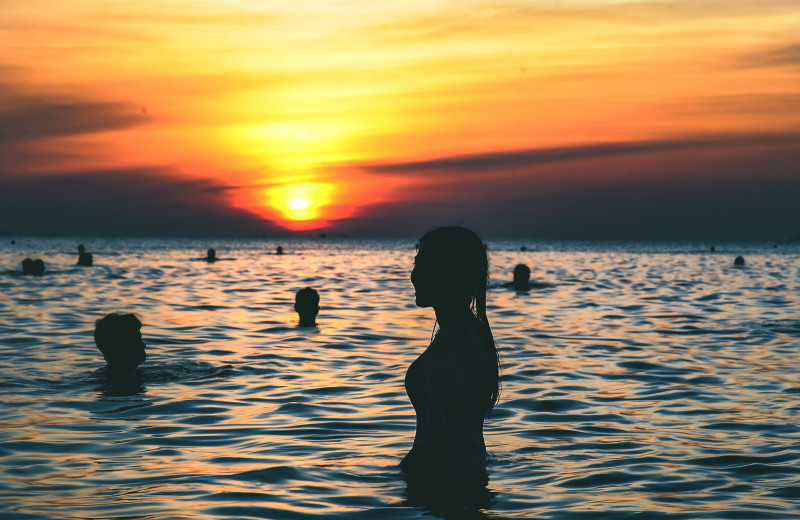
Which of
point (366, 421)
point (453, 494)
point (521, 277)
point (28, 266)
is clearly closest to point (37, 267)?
point (28, 266)

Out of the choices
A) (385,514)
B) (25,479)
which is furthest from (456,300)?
(25,479)

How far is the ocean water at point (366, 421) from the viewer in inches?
256

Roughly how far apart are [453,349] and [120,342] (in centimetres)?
770

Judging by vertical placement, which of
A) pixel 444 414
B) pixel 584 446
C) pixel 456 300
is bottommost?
pixel 584 446

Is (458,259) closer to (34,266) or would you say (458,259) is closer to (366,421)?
(366,421)

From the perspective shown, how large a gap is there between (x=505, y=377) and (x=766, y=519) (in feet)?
21.7

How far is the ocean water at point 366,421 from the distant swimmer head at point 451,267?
1545 millimetres

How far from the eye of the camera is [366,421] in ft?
31.6

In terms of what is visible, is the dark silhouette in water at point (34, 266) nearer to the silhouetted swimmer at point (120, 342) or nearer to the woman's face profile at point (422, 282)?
the silhouetted swimmer at point (120, 342)

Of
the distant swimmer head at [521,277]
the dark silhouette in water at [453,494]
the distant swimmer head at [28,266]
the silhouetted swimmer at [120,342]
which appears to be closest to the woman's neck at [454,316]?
the dark silhouette in water at [453,494]

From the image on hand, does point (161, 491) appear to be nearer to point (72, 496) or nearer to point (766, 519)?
point (72, 496)

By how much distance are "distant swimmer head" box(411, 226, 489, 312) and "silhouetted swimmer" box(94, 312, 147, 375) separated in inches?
293

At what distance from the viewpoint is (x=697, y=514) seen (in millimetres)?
6160

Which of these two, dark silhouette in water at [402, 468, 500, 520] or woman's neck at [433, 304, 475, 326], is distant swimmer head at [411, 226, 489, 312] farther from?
dark silhouette in water at [402, 468, 500, 520]
